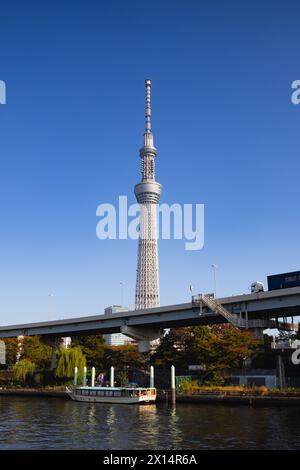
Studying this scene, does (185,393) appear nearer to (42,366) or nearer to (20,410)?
(20,410)

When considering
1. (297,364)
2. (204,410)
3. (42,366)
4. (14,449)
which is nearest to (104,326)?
(42,366)

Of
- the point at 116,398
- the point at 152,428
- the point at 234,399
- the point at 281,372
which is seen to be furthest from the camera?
the point at 281,372

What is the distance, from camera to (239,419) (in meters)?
54.5

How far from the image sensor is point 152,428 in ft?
160

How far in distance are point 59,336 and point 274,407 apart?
71.1m

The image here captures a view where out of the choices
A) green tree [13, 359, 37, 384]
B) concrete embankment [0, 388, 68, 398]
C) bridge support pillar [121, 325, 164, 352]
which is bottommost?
concrete embankment [0, 388, 68, 398]

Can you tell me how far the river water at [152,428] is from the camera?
39062 mm

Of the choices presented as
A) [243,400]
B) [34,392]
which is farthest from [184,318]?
[34,392]

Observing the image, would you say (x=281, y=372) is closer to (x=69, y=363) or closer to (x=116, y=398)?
(x=116, y=398)

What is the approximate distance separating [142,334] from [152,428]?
6578 cm

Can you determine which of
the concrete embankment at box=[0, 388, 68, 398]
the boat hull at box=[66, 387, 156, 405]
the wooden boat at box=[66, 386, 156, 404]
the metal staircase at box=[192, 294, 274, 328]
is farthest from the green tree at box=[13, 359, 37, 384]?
the metal staircase at box=[192, 294, 274, 328]

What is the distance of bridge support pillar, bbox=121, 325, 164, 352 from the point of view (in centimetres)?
11140

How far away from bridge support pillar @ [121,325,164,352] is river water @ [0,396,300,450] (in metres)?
43.6

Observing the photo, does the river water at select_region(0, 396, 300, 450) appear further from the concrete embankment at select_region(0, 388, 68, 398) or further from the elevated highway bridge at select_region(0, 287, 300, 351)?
the concrete embankment at select_region(0, 388, 68, 398)
